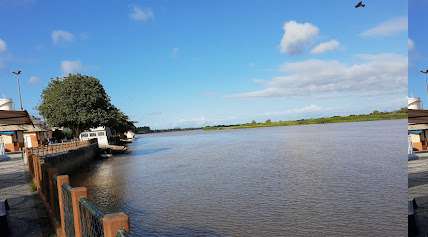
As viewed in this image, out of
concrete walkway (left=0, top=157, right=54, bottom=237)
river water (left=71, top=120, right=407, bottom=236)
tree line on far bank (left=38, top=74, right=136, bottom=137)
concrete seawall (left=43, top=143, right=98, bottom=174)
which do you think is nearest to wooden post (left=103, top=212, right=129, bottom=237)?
concrete walkway (left=0, top=157, right=54, bottom=237)

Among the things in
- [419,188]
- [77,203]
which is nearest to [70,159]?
[77,203]

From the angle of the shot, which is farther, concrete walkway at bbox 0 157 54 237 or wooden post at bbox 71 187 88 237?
concrete walkway at bbox 0 157 54 237

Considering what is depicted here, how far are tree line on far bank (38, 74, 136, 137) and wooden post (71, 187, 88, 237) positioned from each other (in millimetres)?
43911

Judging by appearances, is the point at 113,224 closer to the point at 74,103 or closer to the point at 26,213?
the point at 26,213

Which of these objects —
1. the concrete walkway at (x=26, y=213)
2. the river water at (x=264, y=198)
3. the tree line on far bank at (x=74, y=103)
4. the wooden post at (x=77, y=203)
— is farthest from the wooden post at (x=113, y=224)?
the tree line on far bank at (x=74, y=103)

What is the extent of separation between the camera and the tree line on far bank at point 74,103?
47250 millimetres

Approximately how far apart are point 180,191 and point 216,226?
8452 mm

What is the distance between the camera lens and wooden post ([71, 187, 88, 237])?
15.4ft

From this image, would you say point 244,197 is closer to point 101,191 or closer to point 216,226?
point 216,226

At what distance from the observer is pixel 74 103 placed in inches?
1859

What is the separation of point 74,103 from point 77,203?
44519 mm

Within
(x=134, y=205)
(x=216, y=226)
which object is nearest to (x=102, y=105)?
(x=134, y=205)

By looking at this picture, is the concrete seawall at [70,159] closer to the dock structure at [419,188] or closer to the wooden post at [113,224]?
the wooden post at [113,224]

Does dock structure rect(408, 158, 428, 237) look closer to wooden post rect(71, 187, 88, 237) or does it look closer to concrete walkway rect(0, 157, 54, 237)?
wooden post rect(71, 187, 88, 237)
